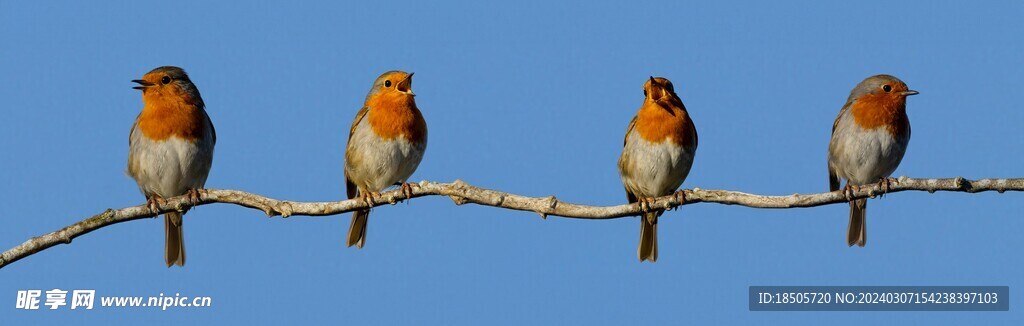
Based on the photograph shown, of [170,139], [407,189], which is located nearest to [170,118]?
[170,139]

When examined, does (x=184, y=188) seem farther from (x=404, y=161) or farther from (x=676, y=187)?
(x=676, y=187)

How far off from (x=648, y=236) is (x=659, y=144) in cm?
128

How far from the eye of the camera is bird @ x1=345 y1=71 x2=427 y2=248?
42.6 feet

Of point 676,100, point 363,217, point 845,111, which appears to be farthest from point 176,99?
point 845,111

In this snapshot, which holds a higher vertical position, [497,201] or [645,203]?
[645,203]

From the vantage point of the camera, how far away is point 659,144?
1229 cm

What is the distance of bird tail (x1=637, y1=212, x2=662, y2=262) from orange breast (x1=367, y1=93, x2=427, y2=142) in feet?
8.19

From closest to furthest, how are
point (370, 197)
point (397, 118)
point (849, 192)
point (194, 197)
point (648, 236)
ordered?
point (849, 192) → point (370, 197) → point (194, 197) → point (397, 118) → point (648, 236)

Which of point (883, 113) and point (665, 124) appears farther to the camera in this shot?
point (883, 113)

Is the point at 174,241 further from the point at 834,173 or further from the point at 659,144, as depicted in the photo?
the point at 834,173

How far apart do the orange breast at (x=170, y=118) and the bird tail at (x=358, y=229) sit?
6.12ft

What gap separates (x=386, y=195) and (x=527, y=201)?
69.9 inches

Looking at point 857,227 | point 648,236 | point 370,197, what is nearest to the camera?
point 370,197

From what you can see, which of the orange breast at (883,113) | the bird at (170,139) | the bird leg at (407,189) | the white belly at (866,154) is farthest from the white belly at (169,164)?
the orange breast at (883,113)
